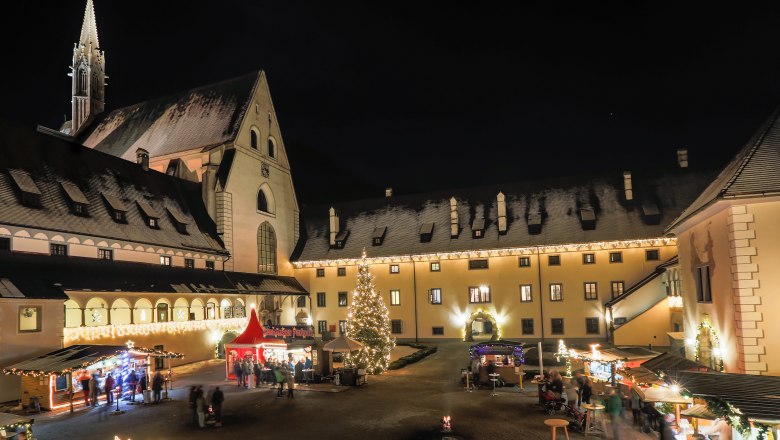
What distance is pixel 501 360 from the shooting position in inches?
1103

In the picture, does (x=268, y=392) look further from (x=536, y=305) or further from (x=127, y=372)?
(x=536, y=305)

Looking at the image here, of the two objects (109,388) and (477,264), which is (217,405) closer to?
(109,388)

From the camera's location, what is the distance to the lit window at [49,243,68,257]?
3083 cm

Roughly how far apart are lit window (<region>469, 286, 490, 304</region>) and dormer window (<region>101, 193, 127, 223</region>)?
26.9 meters

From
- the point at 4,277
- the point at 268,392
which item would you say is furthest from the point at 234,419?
the point at 4,277

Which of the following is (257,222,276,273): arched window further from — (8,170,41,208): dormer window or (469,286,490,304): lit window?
(8,170,41,208): dormer window

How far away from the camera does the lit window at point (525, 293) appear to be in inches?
1812

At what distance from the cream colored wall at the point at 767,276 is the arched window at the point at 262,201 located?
132 ft

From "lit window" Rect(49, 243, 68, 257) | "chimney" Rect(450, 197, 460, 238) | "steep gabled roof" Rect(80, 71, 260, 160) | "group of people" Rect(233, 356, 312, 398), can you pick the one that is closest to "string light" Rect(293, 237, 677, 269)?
"chimney" Rect(450, 197, 460, 238)

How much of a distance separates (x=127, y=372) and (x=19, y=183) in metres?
13.3

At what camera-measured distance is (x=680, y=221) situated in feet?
77.5

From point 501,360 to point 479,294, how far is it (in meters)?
19.6

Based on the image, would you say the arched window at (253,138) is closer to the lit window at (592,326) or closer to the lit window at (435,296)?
the lit window at (435,296)

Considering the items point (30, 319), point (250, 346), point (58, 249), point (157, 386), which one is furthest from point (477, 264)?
point (30, 319)
